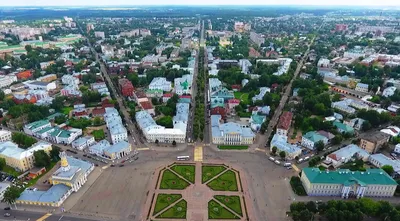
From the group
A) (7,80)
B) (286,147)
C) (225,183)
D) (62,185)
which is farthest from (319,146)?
(7,80)

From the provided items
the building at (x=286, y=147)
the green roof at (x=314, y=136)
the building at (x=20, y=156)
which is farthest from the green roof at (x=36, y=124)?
the green roof at (x=314, y=136)

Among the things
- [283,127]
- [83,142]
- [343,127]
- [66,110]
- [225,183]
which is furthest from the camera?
[66,110]

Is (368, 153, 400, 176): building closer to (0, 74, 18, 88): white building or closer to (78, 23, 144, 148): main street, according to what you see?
(78, 23, 144, 148): main street

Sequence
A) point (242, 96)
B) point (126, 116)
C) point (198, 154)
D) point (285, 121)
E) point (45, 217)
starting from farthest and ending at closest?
1. point (242, 96)
2. point (126, 116)
3. point (285, 121)
4. point (198, 154)
5. point (45, 217)

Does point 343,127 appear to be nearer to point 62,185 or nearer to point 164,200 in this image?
point 164,200

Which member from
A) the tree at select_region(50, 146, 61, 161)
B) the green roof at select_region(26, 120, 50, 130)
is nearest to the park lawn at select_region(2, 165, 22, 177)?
the tree at select_region(50, 146, 61, 161)

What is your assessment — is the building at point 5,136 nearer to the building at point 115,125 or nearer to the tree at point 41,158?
the tree at point 41,158

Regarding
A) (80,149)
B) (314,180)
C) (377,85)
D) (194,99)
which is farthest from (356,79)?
(80,149)
